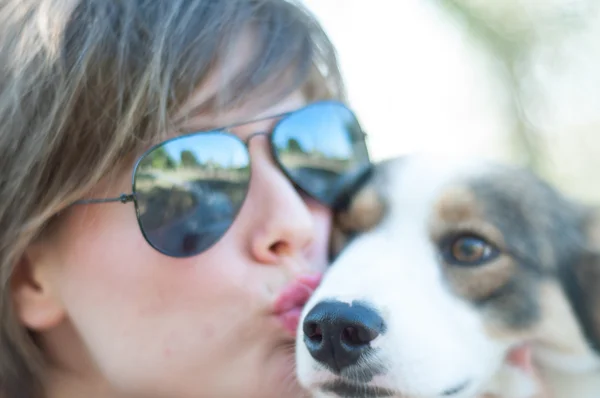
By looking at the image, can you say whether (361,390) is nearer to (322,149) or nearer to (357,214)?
(357,214)

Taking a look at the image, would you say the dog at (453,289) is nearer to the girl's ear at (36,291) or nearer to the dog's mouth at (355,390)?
the dog's mouth at (355,390)

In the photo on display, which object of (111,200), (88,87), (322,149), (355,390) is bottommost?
(355,390)

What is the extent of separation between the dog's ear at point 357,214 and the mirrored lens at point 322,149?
0.05m

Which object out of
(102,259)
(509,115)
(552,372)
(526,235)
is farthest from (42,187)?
(509,115)

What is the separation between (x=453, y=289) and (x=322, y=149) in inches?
19.9

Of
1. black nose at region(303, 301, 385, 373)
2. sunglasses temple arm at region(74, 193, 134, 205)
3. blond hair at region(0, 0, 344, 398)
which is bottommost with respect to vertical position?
black nose at region(303, 301, 385, 373)

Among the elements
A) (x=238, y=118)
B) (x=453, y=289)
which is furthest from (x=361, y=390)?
(x=238, y=118)

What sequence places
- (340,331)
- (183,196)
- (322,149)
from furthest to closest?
(322,149) → (183,196) → (340,331)

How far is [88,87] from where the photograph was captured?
1513 millimetres

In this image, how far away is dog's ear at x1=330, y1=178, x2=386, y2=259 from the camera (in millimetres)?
1694

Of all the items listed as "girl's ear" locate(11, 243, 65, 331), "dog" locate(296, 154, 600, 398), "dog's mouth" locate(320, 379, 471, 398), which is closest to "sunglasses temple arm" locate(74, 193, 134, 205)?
"girl's ear" locate(11, 243, 65, 331)

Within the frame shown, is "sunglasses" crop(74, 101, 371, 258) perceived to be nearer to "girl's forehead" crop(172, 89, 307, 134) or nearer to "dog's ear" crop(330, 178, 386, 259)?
"girl's forehead" crop(172, 89, 307, 134)

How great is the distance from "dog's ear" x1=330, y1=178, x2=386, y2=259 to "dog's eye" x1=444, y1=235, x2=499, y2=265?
0.23 meters

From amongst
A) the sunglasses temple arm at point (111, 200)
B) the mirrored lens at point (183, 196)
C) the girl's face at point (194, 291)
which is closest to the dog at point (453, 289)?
the girl's face at point (194, 291)
